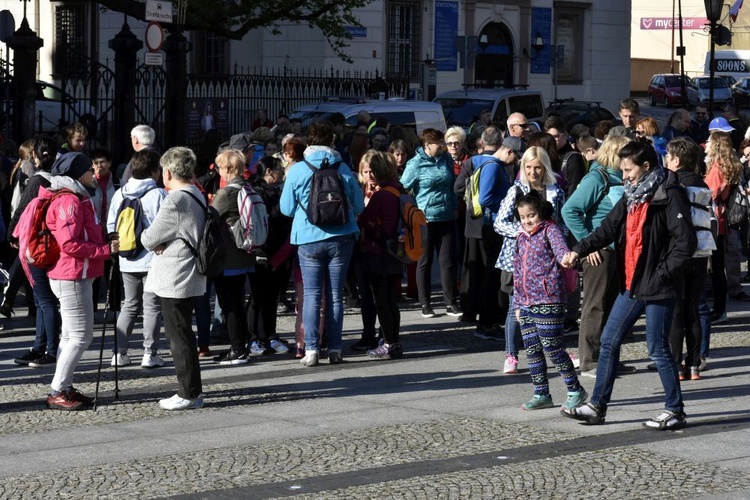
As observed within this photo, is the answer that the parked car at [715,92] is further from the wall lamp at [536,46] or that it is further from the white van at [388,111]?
the white van at [388,111]

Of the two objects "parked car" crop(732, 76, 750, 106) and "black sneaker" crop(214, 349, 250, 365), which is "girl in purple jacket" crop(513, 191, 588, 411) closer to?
"black sneaker" crop(214, 349, 250, 365)

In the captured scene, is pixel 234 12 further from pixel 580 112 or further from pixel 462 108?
pixel 580 112

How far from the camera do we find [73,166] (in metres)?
9.48

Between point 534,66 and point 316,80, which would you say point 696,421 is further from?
point 534,66

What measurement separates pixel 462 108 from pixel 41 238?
19.9 m

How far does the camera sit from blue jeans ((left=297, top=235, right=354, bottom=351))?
35.3ft

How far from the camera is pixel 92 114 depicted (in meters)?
21.3

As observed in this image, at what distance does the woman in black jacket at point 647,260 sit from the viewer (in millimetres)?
8406

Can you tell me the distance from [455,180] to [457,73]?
33632 millimetres

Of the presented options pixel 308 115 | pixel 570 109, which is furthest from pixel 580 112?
pixel 308 115

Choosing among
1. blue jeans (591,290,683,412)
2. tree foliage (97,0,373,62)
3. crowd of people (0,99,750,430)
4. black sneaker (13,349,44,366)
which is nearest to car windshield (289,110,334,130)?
tree foliage (97,0,373,62)

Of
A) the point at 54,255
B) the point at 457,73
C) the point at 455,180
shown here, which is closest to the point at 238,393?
the point at 54,255

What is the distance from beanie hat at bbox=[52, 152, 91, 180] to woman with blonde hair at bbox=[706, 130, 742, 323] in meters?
5.41

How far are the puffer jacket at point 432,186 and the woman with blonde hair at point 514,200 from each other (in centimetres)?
274
